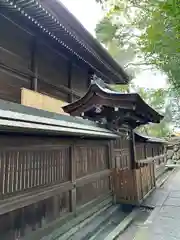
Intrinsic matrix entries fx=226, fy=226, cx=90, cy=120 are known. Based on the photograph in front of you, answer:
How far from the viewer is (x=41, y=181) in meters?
4.54

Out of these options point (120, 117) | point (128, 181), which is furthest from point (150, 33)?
point (128, 181)

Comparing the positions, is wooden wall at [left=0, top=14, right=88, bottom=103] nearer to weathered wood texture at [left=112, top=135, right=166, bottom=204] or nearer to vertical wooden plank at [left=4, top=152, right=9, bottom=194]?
vertical wooden plank at [left=4, top=152, right=9, bottom=194]

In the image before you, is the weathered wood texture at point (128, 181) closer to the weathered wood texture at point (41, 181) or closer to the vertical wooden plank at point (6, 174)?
the weathered wood texture at point (41, 181)

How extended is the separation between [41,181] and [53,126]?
1.24 metres

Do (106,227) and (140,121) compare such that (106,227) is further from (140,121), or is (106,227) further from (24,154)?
(140,121)

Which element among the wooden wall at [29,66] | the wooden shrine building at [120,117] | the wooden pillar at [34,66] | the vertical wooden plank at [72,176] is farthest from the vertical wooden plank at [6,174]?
the wooden shrine building at [120,117]

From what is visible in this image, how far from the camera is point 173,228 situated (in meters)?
5.45

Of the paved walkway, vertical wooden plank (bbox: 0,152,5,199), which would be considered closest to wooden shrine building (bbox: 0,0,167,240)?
vertical wooden plank (bbox: 0,152,5,199)

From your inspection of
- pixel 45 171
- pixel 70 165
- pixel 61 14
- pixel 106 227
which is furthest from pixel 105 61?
pixel 106 227

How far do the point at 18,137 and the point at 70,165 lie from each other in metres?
1.98

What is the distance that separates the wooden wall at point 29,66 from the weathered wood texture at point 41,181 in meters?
1.67

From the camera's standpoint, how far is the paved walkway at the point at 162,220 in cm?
501

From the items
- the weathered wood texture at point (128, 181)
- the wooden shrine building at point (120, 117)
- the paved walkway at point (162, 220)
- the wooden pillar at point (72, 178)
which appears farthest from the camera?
the weathered wood texture at point (128, 181)

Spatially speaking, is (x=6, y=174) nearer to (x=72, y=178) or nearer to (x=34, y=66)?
(x=72, y=178)
